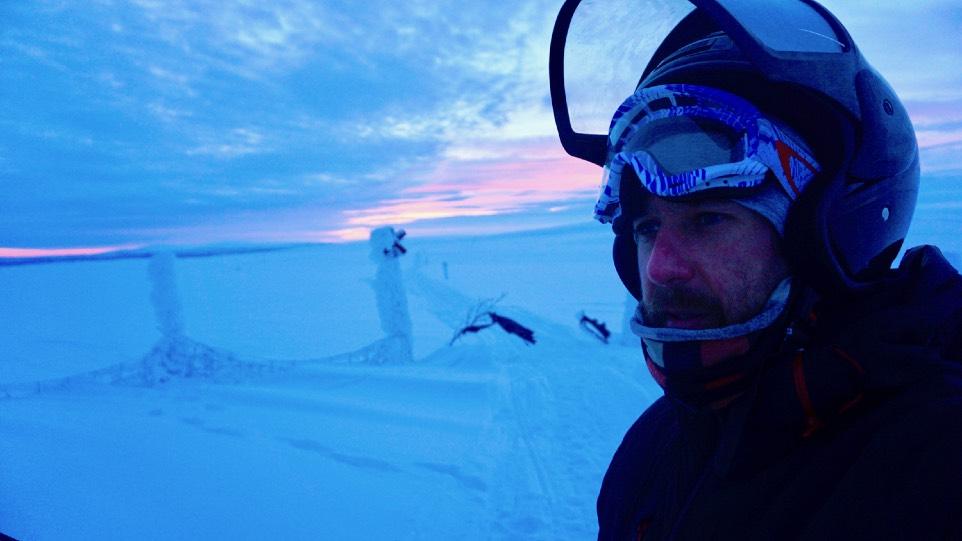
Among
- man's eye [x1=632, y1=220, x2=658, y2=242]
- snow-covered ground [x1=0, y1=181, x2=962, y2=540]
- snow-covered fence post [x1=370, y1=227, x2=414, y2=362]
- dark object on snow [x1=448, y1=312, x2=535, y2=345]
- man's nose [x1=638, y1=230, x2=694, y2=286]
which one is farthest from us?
dark object on snow [x1=448, y1=312, x2=535, y2=345]

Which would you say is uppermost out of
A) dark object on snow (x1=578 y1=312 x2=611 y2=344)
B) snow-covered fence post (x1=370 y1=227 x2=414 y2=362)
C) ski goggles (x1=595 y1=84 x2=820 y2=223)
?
ski goggles (x1=595 y1=84 x2=820 y2=223)

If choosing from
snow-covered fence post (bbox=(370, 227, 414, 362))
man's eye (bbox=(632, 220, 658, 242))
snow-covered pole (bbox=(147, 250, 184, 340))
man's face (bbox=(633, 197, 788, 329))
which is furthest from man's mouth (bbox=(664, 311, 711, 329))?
snow-covered pole (bbox=(147, 250, 184, 340))

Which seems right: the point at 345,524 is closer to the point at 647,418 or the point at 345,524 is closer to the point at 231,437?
the point at 231,437

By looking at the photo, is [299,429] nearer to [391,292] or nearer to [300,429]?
[300,429]

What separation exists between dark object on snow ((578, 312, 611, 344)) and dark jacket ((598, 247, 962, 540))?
9655mm

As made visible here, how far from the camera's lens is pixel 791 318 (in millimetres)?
1198

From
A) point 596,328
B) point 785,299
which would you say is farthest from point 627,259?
point 596,328

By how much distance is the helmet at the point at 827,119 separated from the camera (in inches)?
48.4

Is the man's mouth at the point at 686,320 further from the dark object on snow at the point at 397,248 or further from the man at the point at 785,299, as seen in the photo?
the dark object on snow at the point at 397,248

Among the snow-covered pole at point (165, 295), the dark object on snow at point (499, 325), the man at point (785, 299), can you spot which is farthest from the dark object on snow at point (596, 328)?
the man at point (785, 299)

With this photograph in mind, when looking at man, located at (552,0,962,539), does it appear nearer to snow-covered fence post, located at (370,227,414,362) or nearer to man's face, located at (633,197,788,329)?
man's face, located at (633,197,788,329)

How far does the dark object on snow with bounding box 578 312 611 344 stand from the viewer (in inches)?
420

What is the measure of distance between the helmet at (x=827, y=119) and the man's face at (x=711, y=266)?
0.08 m

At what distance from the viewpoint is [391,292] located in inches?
420
